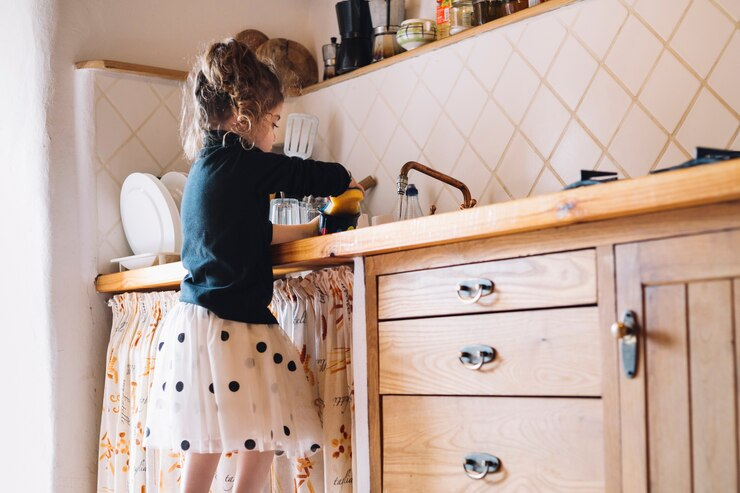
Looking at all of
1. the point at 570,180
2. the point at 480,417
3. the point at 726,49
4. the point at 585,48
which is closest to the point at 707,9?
the point at 726,49

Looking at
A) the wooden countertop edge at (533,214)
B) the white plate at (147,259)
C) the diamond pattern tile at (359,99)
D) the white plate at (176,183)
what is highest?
the diamond pattern tile at (359,99)

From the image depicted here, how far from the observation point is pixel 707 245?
1069mm

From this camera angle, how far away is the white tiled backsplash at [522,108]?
5.73 feet

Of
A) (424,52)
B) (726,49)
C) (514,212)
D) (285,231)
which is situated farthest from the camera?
(424,52)

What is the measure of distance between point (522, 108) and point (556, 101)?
102 millimetres

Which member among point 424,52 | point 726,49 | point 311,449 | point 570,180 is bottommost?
point 311,449

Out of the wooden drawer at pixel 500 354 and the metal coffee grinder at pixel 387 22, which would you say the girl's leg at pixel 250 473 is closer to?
the wooden drawer at pixel 500 354

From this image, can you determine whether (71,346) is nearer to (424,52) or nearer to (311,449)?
(311,449)

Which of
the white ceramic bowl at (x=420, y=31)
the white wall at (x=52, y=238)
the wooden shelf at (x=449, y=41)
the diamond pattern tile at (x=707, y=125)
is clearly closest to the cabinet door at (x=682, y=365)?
the diamond pattern tile at (x=707, y=125)

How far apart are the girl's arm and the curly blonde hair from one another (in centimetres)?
19

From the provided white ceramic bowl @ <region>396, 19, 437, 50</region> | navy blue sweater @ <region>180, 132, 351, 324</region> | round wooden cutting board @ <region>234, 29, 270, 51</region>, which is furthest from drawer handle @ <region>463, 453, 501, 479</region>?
round wooden cutting board @ <region>234, 29, 270, 51</region>

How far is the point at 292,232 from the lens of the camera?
1.83m

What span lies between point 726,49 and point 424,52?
85 cm

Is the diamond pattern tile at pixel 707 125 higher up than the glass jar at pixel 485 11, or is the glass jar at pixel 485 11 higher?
the glass jar at pixel 485 11
